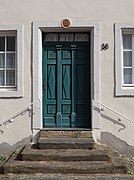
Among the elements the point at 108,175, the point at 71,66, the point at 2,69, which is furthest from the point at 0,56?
the point at 108,175

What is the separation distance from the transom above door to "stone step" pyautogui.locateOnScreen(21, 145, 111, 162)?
143cm

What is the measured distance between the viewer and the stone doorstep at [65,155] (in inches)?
271

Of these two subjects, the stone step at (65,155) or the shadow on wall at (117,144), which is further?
the shadow on wall at (117,144)

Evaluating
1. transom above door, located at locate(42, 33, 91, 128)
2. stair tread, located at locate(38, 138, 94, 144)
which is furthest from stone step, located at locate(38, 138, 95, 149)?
transom above door, located at locate(42, 33, 91, 128)

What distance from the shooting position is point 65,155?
6973 mm

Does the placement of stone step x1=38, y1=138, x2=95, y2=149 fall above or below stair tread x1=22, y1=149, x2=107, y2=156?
above

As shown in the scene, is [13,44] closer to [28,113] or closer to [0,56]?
[0,56]

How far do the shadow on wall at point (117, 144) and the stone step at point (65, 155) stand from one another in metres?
1.11

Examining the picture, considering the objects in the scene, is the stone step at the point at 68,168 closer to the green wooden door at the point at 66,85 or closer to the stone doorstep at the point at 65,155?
the stone doorstep at the point at 65,155

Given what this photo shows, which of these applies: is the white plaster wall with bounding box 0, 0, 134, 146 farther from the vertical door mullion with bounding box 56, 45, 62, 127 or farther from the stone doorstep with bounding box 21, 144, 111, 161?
the stone doorstep with bounding box 21, 144, 111, 161

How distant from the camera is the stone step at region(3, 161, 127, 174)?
21.3 feet

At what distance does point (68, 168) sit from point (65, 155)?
0.48 metres

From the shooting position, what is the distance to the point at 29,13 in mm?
8352

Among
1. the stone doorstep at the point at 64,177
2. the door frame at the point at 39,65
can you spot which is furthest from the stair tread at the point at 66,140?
the stone doorstep at the point at 64,177
